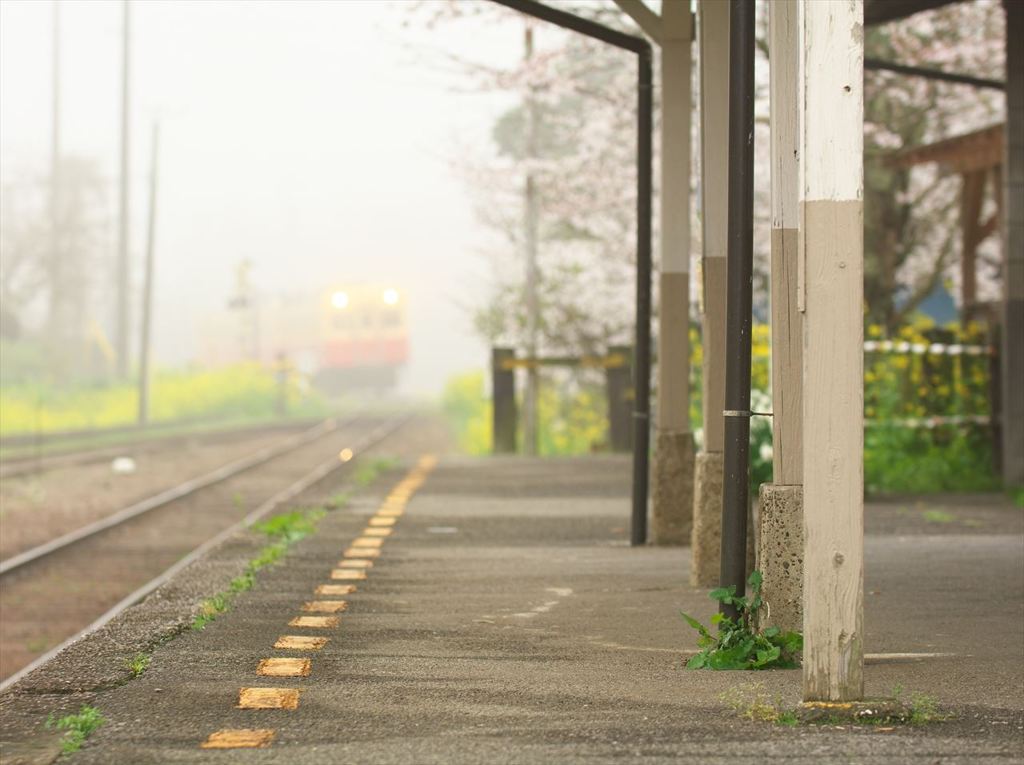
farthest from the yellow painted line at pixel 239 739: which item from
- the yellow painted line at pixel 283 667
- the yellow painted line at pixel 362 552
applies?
the yellow painted line at pixel 362 552

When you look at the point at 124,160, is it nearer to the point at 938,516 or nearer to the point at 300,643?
the point at 938,516

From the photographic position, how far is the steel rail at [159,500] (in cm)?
1173

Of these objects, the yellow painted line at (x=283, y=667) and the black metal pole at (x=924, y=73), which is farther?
the black metal pole at (x=924, y=73)

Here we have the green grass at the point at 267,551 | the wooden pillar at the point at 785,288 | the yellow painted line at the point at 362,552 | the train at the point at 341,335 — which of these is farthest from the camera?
the train at the point at 341,335

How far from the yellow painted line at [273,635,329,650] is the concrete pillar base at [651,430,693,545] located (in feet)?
11.6

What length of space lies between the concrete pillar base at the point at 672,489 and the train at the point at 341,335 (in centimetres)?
3592

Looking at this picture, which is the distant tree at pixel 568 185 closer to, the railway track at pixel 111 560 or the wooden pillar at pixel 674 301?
the railway track at pixel 111 560

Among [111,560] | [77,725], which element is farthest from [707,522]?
[111,560]

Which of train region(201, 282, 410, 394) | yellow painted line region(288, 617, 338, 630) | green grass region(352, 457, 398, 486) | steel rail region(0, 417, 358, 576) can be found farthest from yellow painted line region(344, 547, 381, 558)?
train region(201, 282, 410, 394)

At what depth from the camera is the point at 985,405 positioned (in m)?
13.6

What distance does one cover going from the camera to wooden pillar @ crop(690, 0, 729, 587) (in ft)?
24.0

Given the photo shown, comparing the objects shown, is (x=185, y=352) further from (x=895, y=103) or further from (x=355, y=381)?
(x=895, y=103)

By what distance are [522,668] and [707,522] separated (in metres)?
2.22

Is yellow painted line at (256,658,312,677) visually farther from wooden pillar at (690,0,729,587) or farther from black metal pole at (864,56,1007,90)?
black metal pole at (864,56,1007,90)
